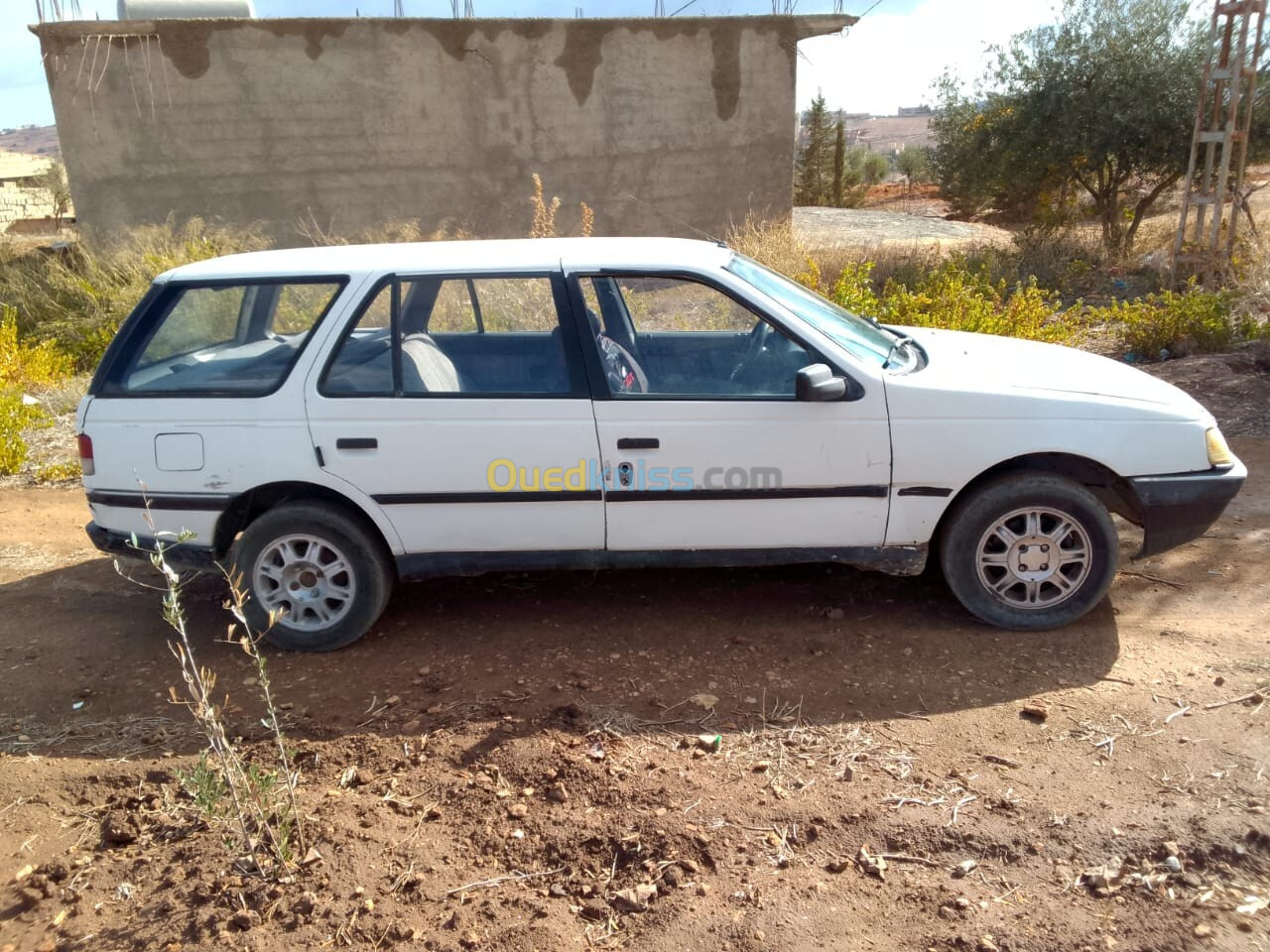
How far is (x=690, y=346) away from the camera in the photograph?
480 centimetres

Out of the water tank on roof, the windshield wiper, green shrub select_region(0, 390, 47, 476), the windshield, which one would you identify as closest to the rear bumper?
the windshield

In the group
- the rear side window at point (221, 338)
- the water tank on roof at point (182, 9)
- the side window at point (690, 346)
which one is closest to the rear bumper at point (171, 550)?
the rear side window at point (221, 338)

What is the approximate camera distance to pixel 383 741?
144 inches

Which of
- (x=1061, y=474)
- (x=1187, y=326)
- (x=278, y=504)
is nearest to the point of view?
(x=1061, y=474)

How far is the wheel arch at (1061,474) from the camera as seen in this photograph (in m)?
4.17

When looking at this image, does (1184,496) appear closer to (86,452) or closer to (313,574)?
(313,574)

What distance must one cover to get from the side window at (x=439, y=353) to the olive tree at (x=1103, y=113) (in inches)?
511

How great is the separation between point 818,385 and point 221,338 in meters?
2.71

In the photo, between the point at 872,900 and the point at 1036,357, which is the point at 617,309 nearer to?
the point at 1036,357

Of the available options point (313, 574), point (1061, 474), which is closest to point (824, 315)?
point (1061, 474)

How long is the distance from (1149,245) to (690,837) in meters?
14.6

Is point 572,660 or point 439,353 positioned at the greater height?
point 439,353

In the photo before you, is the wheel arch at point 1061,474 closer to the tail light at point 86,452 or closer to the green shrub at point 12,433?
the tail light at point 86,452

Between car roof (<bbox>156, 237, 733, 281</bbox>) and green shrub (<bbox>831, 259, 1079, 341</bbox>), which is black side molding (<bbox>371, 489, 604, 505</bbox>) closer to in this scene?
car roof (<bbox>156, 237, 733, 281</bbox>)
